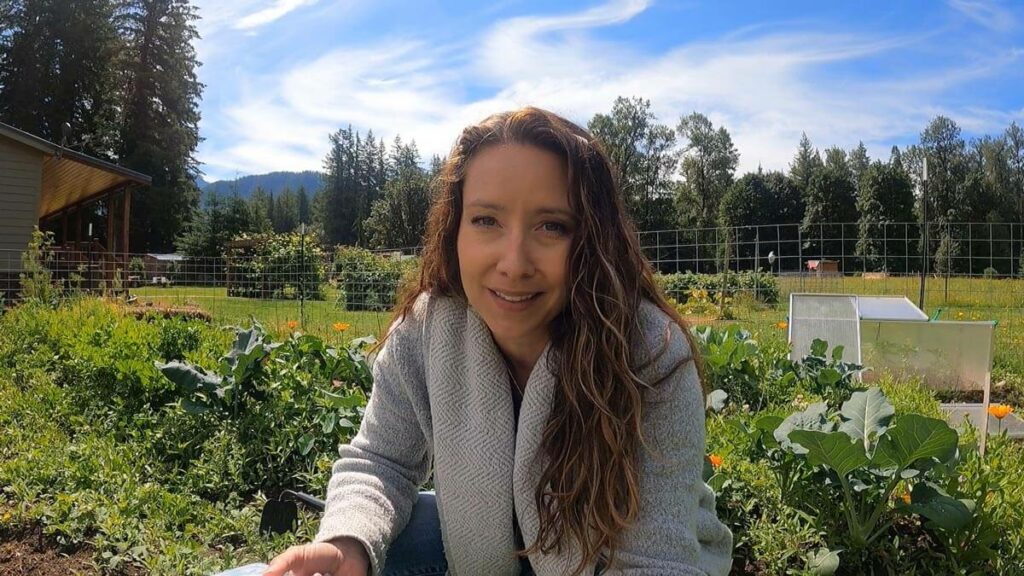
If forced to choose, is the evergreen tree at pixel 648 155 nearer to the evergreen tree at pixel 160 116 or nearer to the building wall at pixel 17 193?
the evergreen tree at pixel 160 116

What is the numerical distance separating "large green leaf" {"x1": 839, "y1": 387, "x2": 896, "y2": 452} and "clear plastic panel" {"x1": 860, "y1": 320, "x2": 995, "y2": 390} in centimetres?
206

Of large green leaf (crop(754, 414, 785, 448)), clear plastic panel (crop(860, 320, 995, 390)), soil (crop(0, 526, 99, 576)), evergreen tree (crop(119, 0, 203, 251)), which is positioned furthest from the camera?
evergreen tree (crop(119, 0, 203, 251))

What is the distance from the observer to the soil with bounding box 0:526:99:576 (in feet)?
6.71

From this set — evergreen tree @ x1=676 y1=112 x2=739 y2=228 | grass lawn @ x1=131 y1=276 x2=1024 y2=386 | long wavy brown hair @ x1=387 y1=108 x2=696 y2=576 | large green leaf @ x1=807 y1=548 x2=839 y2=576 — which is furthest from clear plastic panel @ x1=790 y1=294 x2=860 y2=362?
evergreen tree @ x1=676 y1=112 x2=739 y2=228

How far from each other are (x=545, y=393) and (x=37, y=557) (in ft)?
6.10

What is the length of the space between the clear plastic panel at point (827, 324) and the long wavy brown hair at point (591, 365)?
298cm

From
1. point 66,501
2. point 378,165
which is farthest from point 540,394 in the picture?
point 378,165

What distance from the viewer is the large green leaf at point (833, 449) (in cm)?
163

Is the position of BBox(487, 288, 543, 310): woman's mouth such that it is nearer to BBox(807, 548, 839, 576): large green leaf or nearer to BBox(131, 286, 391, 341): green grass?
BBox(807, 548, 839, 576): large green leaf

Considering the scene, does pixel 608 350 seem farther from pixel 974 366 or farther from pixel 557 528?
pixel 974 366

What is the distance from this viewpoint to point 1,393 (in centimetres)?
395

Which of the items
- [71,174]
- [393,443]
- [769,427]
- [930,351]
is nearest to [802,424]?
[769,427]

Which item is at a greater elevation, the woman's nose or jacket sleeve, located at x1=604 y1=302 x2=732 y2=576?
the woman's nose

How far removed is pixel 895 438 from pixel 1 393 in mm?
4479
